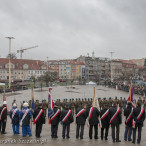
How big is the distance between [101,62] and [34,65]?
49.6m

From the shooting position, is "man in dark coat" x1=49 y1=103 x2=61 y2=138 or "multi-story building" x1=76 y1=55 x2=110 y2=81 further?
"multi-story building" x1=76 y1=55 x2=110 y2=81

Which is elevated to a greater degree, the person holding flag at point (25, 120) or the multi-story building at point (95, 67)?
the multi-story building at point (95, 67)

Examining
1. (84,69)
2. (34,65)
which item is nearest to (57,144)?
(34,65)

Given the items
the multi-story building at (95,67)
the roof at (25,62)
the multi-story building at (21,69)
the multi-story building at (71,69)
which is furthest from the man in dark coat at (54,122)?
the multi-story building at (95,67)

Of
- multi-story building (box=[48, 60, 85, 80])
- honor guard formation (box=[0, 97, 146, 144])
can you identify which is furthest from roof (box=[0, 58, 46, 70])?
honor guard formation (box=[0, 97, 146, 144])

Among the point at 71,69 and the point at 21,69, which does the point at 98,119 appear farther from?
the point at 71,69

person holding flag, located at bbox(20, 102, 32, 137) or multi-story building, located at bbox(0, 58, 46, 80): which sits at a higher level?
multi-story building, located at bbox(0, 58, 46, 80)

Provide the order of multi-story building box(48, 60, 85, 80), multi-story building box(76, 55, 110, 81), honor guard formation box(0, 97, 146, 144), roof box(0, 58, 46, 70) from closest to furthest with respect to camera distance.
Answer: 1. honor guard formation box(0, 97, 146, 144)
2. roof box(0, 58, 46, 70)
3. multi-story building box(48, 60, 85, 80)
4. multi-story building box(76, 55, 110, 81)

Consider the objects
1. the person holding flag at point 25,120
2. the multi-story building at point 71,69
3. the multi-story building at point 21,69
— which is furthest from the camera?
the multi-story building at point 71,69

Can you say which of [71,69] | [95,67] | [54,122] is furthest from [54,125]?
[95,67]

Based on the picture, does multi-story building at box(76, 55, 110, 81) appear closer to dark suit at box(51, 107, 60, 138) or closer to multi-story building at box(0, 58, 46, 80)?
multi-story building at box(0, 58, 46, 80)

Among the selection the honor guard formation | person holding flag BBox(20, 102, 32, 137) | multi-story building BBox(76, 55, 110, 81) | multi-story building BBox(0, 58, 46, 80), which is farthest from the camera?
multi-story building BBox(76, 55, 110, 81)

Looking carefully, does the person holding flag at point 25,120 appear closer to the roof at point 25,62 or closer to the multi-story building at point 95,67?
the roof at point 25,62

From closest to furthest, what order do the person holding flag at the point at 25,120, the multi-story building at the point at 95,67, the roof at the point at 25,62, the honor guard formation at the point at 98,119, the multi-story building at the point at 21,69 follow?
the honor guard formation at the point at 98,119, the person holding flag at the point at 25,120, the multi-story building at the point at 21,69, the roof at the point at 25,62, the multi-story building at the point at 95,67
